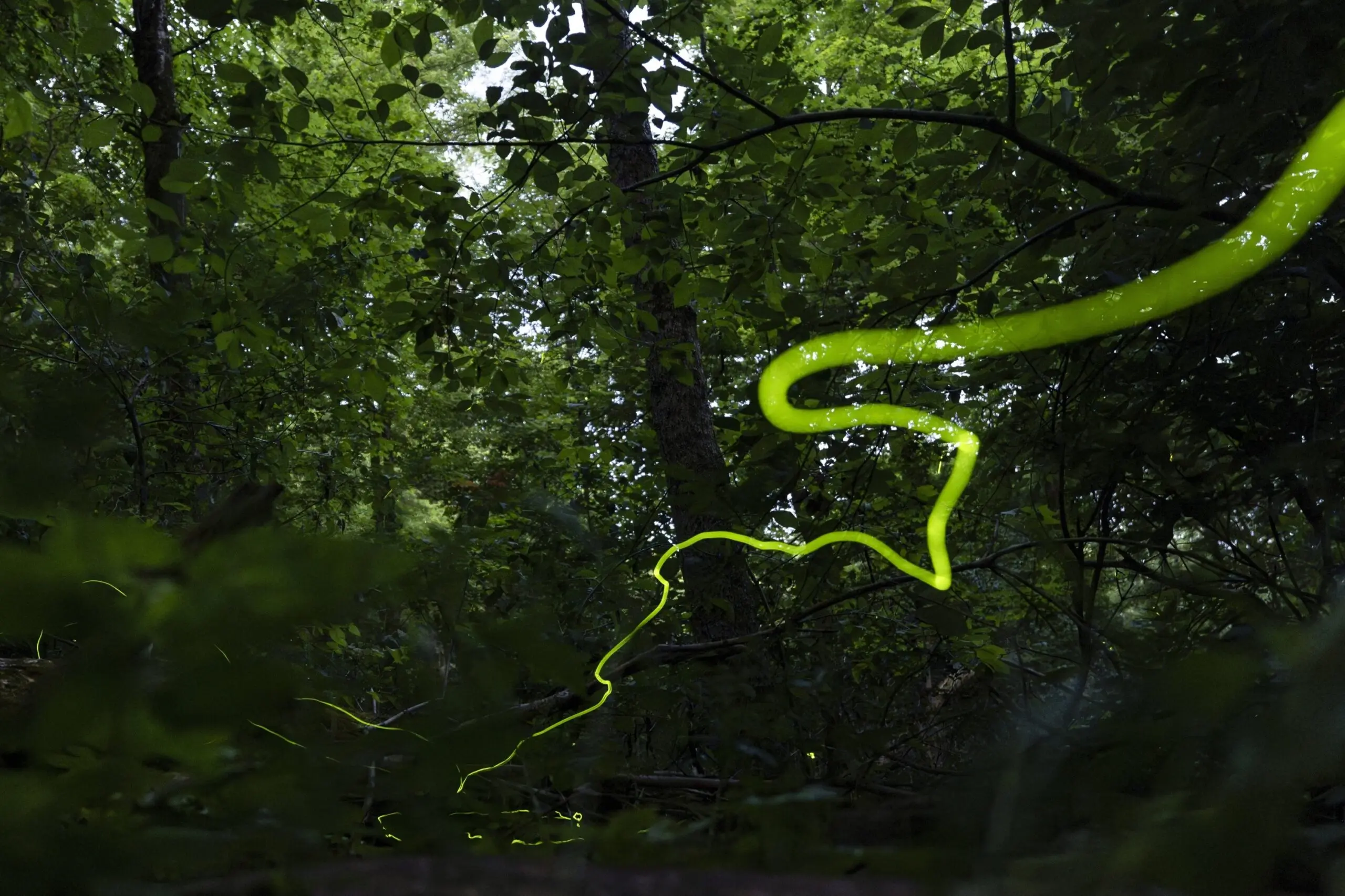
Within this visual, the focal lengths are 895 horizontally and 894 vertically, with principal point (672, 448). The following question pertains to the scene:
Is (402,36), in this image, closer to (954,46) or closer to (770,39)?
(770,39)

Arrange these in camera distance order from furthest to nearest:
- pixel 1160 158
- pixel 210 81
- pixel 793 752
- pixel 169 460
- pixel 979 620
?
pixel 210 81, pixel 169 460, pixel 979 620, pixel 1160 158, pixel 793 752

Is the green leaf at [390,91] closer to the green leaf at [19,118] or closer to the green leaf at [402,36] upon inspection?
the green leaf at [402,36]

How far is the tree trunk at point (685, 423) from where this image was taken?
2.85 m

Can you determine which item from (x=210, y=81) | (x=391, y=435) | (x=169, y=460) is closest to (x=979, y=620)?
(x=169, y=460)

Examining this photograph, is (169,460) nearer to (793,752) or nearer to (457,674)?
(793,752)

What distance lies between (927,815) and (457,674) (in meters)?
0.56

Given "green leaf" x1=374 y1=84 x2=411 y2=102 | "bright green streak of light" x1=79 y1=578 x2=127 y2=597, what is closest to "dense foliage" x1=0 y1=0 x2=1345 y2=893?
"bright green streak of light" x1=79 y1=578 x2=127 y2=597

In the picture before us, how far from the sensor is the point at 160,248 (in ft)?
9.37

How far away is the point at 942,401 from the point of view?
129 inches

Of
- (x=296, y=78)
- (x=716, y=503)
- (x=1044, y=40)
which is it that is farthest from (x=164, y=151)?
(x=1044, y=40)

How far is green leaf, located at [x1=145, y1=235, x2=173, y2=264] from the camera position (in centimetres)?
285

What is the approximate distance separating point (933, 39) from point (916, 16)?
9cm

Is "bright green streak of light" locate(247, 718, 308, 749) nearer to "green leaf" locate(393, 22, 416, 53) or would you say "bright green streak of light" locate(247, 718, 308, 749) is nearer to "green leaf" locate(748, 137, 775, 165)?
"green leaf" locate(748, 137, 775, 165)

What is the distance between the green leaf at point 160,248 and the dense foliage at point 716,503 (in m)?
0.02
